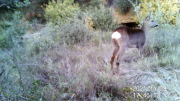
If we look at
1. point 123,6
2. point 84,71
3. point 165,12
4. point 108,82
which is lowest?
point 108,82

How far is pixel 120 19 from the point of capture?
37.7 feet

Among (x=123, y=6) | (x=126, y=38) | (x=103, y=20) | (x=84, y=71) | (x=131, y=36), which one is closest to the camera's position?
(x=84, y=71)

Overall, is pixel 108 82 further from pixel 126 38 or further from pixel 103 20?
pixel 103 20

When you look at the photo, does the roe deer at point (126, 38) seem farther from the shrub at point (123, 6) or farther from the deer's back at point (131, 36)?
the shrub at point (123, 6)

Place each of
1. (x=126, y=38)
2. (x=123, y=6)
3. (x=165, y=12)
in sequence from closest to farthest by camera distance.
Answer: (x=126, y=38) → (x=165, y=12) → (x=123, y=6)

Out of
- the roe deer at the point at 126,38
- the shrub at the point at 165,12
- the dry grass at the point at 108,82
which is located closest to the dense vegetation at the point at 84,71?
the dry grass at the point at 108,82

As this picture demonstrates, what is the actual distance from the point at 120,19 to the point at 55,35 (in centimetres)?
703

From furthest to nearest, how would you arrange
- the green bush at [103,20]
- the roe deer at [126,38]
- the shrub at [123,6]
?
the shrub at [123,6]
the green bush at [103,20]
the roe deer at [126,38]

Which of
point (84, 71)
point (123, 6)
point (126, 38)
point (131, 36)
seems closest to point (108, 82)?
point (84, 71)

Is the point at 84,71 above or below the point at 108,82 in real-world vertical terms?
above

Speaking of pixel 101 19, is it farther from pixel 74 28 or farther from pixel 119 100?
pixel 119 100

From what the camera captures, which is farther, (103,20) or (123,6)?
(123,6)

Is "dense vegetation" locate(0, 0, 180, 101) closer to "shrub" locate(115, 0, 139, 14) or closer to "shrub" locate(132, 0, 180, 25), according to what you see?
"shrub" locate(132, 0, 180, 25)

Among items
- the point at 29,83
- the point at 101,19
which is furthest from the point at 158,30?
the point at 29,83
